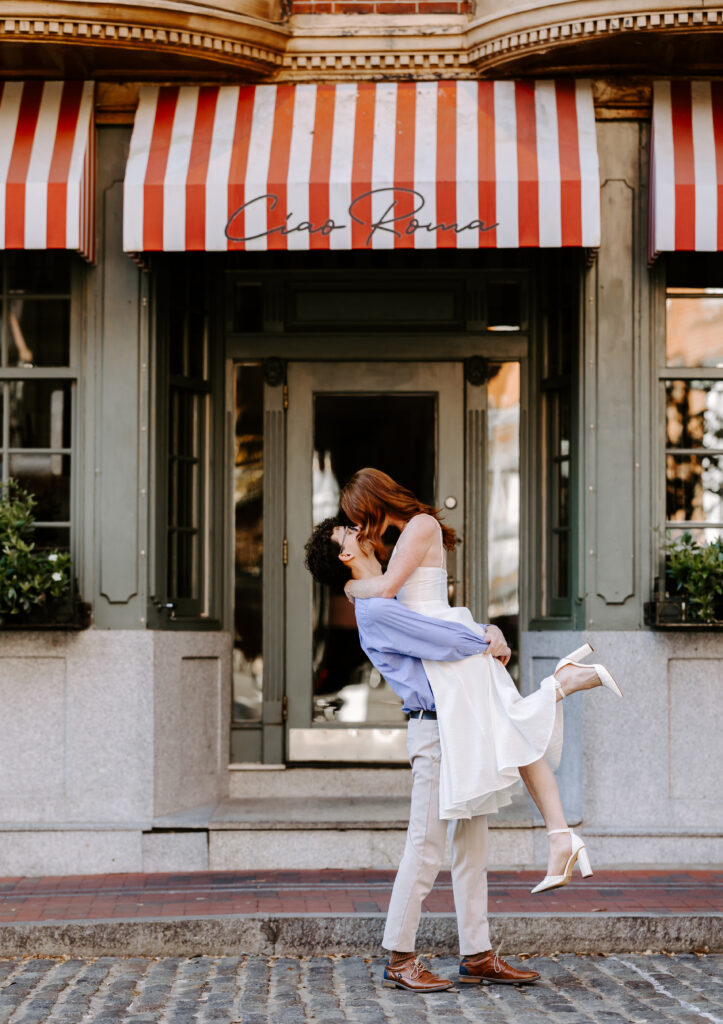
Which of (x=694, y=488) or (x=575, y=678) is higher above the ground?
(x=694, y=488)

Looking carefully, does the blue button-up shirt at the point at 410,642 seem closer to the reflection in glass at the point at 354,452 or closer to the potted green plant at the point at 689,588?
the potted green plant at the point at 689,588

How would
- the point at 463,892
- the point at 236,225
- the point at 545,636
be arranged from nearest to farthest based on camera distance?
the point at 463,892, the point at 236,225, the point at 545,636

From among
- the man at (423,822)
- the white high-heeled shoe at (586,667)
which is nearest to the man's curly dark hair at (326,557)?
the man at (423,822)

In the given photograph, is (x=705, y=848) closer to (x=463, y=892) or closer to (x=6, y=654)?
(x=463, y=892)

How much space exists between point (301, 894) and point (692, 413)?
3.45 metres

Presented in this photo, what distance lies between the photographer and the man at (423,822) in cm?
558

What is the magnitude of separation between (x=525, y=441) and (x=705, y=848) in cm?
265

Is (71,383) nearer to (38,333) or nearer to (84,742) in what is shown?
(38,333)

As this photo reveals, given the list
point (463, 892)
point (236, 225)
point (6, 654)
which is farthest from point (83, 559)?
point (463, 892)

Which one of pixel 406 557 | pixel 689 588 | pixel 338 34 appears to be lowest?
pixel 689 588

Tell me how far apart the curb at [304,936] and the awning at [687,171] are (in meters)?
3.54

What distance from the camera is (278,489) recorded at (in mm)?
8938

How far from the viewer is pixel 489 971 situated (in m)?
5.64

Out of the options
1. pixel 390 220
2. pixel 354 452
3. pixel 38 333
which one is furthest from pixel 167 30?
pixel 354 452
